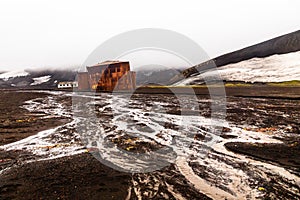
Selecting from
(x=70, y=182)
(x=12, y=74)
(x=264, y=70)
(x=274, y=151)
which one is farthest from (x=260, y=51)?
(x=12, y=74)

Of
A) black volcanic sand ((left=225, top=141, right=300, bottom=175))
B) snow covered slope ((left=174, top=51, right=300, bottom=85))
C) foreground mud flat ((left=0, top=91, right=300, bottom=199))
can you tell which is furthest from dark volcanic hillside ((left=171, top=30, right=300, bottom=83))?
black volcanic sand ((left=225, top=141, right=300, bottom=175))

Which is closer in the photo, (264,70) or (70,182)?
(70,182)

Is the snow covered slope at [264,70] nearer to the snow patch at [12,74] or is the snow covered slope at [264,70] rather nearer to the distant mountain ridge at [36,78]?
the distant mountain ridge at [36,78]

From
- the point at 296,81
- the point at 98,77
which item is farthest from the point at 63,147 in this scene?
the point at 296,81

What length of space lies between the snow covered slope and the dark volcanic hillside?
4.12 m

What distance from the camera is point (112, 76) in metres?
55.0

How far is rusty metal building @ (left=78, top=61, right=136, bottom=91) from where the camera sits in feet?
178

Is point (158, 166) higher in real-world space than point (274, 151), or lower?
lower

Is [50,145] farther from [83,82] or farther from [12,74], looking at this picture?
[12,74]

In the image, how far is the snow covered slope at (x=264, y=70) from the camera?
203ft

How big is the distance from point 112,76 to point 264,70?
148ft

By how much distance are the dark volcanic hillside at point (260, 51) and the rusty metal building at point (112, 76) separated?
1242 inches

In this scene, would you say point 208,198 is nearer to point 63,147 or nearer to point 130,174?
point 130,174

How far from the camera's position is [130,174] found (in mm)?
7145
